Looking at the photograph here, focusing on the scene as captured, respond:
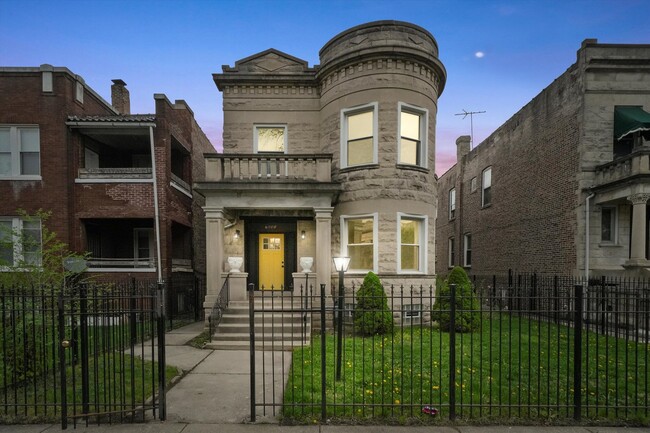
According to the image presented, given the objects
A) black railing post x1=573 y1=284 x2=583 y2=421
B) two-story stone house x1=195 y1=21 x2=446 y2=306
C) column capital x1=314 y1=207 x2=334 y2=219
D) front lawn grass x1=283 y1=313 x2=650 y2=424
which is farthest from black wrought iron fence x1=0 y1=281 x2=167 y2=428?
black railing post x1=573 y1=284 x2=583 y2=421

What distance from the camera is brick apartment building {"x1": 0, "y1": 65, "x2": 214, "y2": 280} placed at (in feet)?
39.5

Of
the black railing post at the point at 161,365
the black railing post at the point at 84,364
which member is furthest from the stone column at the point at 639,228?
the black railing post at the point at 84,364

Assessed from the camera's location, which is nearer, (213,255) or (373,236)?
(213,255)

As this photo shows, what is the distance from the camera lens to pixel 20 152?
12156 mm

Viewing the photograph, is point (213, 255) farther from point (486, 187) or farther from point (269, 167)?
point (486, 187)

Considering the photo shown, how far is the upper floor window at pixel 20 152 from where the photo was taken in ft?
39.7

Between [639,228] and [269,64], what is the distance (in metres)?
13.7

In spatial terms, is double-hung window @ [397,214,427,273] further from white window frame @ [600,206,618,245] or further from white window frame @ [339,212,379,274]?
white window frame @ [600,206,618,245]

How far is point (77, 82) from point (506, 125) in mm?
19557

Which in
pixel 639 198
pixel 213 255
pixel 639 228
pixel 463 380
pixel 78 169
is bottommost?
pixel 463 380

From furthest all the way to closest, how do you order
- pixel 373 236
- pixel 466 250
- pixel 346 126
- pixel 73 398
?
pixel 466 250 < pixel 346 126 < pixel 373 236 < pixel 73 398

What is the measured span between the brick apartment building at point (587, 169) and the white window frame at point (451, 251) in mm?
6789

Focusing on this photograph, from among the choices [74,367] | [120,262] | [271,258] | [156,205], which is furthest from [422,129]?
[120,262]

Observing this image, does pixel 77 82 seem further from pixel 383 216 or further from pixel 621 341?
pixel 621 341
